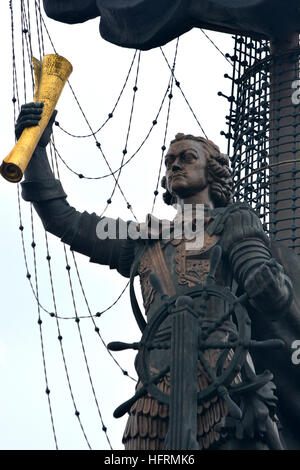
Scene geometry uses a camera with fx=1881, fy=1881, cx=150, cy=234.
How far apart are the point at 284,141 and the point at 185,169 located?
142 cm

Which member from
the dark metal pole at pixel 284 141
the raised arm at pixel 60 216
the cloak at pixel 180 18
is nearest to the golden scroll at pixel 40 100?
the raised arm at pixel 60 216

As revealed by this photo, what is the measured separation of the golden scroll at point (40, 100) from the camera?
11.0 m

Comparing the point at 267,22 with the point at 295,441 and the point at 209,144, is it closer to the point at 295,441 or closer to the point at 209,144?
the point at 209,144

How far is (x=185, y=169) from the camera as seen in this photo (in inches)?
451

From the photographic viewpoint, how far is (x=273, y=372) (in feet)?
36.4

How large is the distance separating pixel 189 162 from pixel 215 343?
5.84 ft

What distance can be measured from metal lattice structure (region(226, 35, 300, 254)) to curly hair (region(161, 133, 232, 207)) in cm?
74

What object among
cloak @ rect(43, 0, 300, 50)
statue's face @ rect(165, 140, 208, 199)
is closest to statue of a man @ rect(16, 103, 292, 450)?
statue's face @ rect(165, 140, 208, 199)

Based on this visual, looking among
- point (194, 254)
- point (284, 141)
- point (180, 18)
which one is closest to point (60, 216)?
point (194, 254)

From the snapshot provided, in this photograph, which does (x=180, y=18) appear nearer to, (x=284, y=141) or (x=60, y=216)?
(x=284, y=141)

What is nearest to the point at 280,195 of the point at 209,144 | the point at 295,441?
the point at 209,144

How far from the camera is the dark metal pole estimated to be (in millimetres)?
12320

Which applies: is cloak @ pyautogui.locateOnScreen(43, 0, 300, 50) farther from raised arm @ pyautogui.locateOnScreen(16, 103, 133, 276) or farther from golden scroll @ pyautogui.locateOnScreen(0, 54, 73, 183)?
raised arm @ pyautogui.locateOnScreen(16, 103, 133, 276)

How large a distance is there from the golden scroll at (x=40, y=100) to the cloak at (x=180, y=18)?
1334mm
